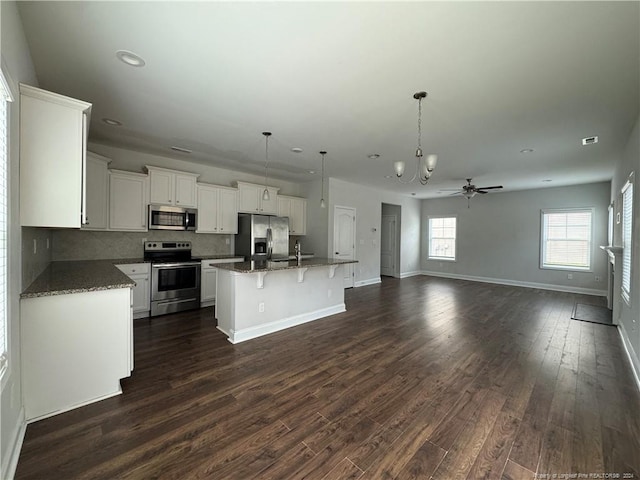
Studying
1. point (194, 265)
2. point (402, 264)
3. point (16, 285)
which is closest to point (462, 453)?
point (16, 285)

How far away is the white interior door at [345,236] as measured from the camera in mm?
6758

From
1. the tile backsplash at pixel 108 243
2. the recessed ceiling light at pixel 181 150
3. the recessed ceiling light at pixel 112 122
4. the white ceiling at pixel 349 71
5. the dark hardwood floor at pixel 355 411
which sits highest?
the recessed ceiling light at pixel 181 150

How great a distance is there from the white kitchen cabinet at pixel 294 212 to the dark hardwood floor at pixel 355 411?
3.25m

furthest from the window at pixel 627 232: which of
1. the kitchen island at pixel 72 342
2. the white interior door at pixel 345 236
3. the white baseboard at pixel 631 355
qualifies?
the kitchen island at pixel 72 342

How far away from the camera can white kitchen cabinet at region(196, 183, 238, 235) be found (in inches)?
206

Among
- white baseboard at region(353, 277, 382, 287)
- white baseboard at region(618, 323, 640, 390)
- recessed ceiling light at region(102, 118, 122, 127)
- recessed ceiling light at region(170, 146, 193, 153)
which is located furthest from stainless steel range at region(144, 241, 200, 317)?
white baseboard at region(618, 323, 640, 390)

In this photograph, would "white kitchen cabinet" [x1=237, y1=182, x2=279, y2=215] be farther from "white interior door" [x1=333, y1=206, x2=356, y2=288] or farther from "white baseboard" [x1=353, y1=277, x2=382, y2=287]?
"white baseboard" [x1=353, y1=277, x2=382, y2=287]

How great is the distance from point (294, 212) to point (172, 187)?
2.73 meters

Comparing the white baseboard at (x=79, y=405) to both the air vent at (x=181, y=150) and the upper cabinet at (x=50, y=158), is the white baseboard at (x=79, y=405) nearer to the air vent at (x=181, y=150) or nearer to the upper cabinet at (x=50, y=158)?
the upper cabinet at (x=50, y=158)

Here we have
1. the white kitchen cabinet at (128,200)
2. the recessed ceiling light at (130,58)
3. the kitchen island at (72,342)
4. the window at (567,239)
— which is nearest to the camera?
the kitchen island at (72,342)

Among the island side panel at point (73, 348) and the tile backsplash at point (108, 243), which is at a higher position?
the tile backsplash at point (108, 243)

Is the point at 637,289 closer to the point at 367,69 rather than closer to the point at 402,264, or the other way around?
the point at 367,69

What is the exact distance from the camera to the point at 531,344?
11.8ft

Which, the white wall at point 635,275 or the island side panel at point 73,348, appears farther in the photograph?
the white wall at point 635,275
